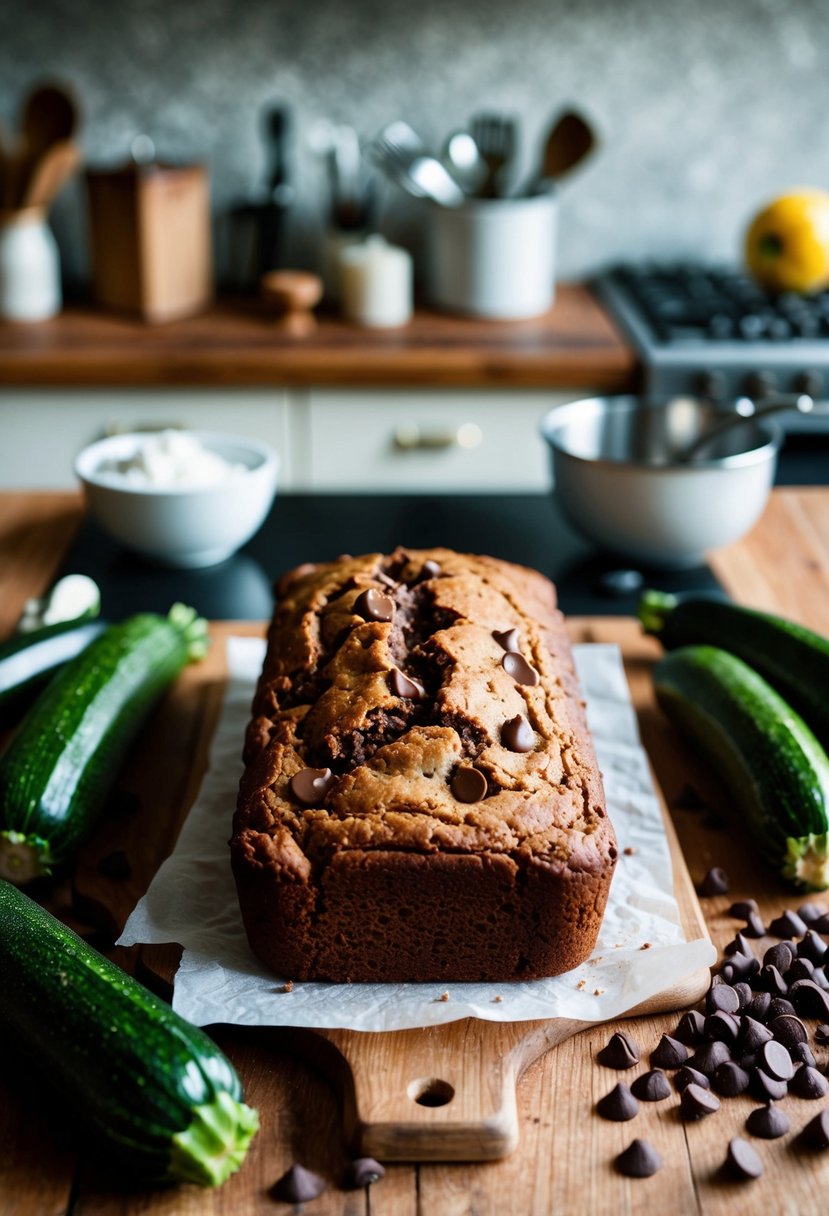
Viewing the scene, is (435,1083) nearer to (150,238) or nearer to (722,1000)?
(722,1000)

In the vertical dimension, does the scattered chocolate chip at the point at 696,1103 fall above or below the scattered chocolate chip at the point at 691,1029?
above

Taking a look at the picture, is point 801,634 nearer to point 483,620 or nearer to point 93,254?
point 483,620

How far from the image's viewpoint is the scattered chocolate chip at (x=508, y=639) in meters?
1.59

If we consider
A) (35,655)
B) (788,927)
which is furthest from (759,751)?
(35,655)

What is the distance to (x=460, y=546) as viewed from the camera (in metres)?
2.32

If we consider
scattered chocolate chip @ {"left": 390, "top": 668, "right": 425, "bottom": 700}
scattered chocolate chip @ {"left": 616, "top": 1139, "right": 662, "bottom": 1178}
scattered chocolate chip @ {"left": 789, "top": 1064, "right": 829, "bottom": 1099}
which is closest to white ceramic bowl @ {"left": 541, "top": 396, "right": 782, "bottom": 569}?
scattered chocolate chip @ {"left": 390, "top": 668, "right": 425, "bottom": 700}

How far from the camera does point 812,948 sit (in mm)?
1390

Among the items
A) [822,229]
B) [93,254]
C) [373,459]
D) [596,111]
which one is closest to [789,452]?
[822,229]

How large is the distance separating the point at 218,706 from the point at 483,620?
469 millimetres

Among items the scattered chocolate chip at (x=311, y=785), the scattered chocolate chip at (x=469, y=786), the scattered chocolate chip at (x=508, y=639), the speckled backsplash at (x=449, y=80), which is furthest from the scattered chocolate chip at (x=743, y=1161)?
the speckled backsplash at (x=449, y=80)

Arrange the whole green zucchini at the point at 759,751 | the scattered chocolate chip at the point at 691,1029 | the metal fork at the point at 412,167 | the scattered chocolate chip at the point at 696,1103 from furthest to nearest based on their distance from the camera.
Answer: the metal fork at the point at 412,167 → the whole green zucchini at the point at 759,751 → the scattered chocolate chip at the point at 691,1029 → the scattered chocolate chip at the point at 696,1103

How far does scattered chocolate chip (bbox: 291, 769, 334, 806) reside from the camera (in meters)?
1.36

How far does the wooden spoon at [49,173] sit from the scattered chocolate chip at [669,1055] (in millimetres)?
2981

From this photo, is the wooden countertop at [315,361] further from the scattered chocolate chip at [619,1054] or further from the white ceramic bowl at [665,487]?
the scattered chocolate chip at [619,1054]
